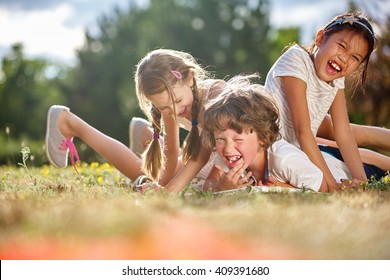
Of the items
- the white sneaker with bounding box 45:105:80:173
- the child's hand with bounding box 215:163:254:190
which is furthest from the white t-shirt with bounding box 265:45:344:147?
the white sneaker with bounding box 45:105:80:173

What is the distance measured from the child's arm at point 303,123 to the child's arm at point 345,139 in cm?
43

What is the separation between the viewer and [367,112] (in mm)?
9266

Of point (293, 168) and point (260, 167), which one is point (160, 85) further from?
point (293, 168)

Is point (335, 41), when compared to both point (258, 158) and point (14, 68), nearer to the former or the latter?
point (258, 158)

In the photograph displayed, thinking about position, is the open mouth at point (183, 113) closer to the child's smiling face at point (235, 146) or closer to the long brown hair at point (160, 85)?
the long brown hair at point (160, 85)

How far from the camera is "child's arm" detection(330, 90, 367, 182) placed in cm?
435

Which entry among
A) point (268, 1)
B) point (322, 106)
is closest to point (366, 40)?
point (322, 106)

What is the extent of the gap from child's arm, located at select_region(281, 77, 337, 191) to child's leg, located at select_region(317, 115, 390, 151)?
2.64 ft

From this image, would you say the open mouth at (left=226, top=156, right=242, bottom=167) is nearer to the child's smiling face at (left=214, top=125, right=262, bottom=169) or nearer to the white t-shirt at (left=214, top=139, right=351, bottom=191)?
the child's smiling face at (left=214, top=125, right=262, bottom=169)

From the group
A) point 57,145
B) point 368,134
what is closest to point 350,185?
point 368,134

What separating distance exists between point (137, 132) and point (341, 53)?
2.02 meters

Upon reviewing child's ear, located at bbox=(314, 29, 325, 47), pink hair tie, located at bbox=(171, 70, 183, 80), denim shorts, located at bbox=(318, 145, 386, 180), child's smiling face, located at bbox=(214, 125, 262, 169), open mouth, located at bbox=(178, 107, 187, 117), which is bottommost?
denim shorts, located at bbox=(318, 145, 386, 180)
